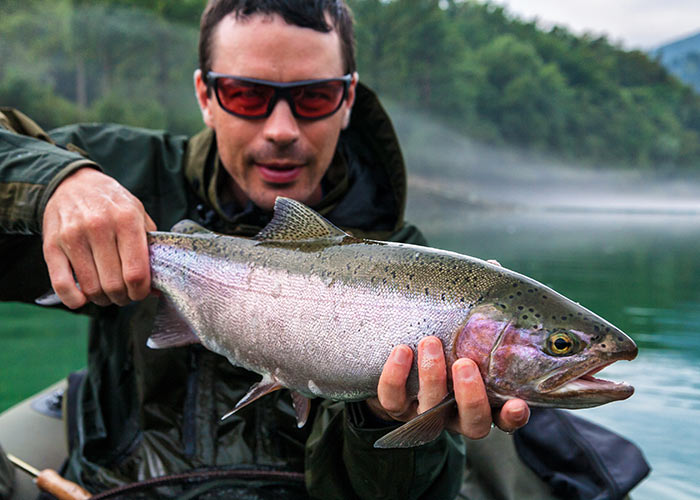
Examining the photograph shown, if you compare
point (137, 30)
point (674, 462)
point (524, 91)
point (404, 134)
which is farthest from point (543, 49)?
point (674, 462)

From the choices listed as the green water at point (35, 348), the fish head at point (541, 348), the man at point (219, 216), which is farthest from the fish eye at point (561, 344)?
the green water at point (35, 348)

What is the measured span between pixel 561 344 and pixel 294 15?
185 centimetres

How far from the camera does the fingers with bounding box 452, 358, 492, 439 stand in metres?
1.57

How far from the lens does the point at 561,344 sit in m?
1.56

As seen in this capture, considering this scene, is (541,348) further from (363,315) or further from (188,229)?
(188,229)

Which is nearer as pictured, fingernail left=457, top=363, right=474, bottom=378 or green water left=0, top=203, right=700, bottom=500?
fingernail left=457, top=363, right=474, bottom=378

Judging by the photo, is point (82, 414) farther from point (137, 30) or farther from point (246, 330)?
point (137, 30)

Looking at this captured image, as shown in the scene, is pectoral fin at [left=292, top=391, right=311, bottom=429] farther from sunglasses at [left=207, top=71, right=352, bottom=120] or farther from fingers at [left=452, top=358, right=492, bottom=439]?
sunglasses at [left=207, top=71, right=352, bottom=120]

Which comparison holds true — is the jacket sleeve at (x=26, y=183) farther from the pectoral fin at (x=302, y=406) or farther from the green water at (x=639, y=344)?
the green water at (x=639, y=344)

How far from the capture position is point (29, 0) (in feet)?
143

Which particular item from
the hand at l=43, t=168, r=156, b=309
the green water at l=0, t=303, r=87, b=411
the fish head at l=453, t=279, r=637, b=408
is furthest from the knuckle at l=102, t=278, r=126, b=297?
the green water at l=0, t=303, r=87, b=411

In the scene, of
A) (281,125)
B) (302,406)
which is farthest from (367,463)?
(281,125)

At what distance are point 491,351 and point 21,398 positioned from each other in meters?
5.00

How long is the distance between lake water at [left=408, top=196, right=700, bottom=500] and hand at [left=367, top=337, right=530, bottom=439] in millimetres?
2423
